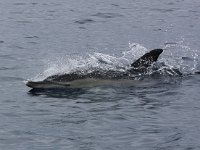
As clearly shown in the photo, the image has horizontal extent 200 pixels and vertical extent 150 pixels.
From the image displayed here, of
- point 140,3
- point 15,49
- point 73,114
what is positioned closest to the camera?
point 73,114

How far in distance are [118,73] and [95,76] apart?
686 millimetres

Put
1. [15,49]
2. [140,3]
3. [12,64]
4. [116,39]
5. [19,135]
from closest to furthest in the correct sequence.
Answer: [19,135]
[12,64]
[15,49]
[116,39]
[140,3]

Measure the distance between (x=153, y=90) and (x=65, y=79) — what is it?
2.35m

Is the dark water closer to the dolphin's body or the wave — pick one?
the wave

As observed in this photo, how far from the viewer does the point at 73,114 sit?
46.4ft

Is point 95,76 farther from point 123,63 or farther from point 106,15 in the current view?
point 106,15

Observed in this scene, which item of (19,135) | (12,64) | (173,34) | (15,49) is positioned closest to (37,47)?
(15,49)

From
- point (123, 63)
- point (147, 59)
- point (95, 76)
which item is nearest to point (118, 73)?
point (95, 76)

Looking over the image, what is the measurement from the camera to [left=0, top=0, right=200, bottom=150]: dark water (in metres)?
12.5

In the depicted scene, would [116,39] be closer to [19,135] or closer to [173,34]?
[173,34]

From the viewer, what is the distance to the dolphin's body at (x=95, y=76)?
55.4 ft

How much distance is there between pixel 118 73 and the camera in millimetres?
17875

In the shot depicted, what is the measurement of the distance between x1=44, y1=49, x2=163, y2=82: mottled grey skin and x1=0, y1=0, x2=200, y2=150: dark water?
18.3 inches

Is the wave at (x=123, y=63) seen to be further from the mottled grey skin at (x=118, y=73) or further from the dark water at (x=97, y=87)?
the mottled grey skin at (x=118, y=73)
